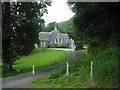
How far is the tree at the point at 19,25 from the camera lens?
14.3 meters

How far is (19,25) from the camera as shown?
14602mm

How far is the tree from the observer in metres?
14.3

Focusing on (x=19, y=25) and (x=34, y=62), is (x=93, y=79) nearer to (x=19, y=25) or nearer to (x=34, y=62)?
(x=19, y=25)

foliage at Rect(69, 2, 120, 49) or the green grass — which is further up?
foliage at Rect(69, 2, 120, 49)

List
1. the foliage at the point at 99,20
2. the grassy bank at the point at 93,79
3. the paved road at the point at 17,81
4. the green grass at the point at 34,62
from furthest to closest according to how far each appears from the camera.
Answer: the green grass at the point at 34,62 → the paved road at the point at 17,81 → the grassy bank at the point at 93,79 → the foliage at the point at 99,20

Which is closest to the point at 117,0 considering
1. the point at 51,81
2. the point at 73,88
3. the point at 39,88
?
the point at 73,88

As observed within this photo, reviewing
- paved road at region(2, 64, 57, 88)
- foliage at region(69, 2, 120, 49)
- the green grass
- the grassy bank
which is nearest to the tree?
the green grass

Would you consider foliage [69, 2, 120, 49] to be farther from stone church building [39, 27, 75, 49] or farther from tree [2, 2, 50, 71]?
stone church building [39, 27, 75, 49]

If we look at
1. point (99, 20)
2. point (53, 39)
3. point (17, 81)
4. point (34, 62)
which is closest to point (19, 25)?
point (17, 81)

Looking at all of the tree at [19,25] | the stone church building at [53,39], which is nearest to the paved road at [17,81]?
the tree at [19,25]

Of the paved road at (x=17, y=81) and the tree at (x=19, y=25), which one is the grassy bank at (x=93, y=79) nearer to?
the paved road at (x=17, y=81)

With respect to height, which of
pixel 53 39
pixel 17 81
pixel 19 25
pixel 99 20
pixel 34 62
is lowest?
pixel 34 62

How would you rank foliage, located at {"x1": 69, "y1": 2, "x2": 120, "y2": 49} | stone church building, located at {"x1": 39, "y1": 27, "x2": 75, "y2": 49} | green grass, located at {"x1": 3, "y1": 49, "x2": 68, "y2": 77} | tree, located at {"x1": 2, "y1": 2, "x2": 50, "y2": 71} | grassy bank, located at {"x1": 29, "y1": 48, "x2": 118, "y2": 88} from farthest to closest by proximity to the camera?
stone church building, located at {"x1": 39, "y1": 27, "x2": 75, "y2": 49} → green grass, located at {"x1": 3, "y1": 49, "x2": 68, "y2": 77} → tree, located at {"x1": 2, "y1": 2, "x2": 50, "y2": 71} → grassy bank, located at {"x1": 29, "y1": 48, "x2": 118, "y2": 88} → foliage, located at {"x1": 69, "y1": 2, "x2": 120, "y2": 49}

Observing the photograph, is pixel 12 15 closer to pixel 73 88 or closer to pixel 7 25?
pixel 7 25
